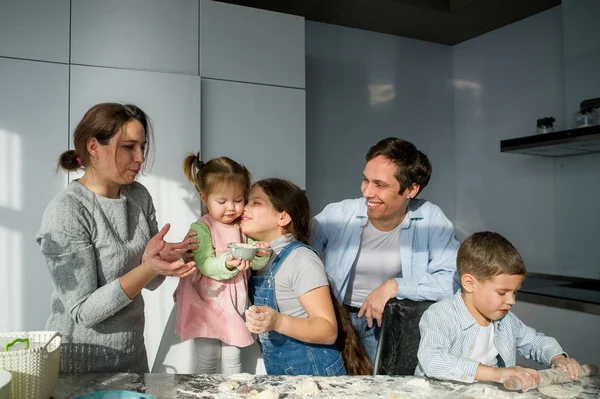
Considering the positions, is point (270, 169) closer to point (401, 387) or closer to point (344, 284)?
point (344, 284)

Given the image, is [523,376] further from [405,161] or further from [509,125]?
[509,125]

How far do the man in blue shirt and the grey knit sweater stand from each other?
28.7 inches

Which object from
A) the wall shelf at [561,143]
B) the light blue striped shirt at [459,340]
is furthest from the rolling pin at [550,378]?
the wall shelf at [561,143]

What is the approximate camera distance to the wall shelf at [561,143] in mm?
2799

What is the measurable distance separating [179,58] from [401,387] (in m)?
2.15

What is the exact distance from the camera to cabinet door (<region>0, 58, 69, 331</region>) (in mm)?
2408

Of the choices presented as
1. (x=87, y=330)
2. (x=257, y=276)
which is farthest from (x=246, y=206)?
(x=87, y=330)

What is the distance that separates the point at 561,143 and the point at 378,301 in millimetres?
1823

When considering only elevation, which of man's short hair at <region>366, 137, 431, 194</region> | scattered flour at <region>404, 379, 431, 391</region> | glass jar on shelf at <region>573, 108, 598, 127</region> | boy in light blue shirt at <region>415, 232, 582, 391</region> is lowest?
scattered flour at <region>404, 379, 431, 391</region>

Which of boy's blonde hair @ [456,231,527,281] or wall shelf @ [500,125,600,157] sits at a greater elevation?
wall shelf @ [500,125,600,157]

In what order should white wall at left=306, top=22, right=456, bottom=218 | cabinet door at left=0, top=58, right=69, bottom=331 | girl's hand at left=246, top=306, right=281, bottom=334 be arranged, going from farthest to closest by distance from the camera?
white wall at left=306, top=22, right=456, bottom=218
cabinet door at left=0, top=58, right=69, bottom=331
girl's hand at left=246, top=306, right=281, bottom=334

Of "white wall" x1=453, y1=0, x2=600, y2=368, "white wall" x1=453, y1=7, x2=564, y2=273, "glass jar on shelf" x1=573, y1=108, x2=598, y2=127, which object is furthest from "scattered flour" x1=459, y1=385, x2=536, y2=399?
"white wall" x1=453, y1=7, x2=564, y2=273

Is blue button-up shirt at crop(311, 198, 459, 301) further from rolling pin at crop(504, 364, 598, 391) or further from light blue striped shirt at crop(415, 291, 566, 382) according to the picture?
rolling pin at crop(504, 364, 598, 391)

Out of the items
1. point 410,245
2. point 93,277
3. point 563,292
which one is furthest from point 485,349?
point 563,292
